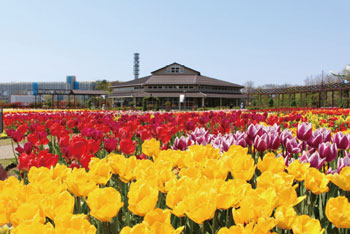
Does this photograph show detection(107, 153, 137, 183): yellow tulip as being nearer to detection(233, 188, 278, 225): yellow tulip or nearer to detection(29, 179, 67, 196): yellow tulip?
detection(29, 179, 67, 196): yellow tulip

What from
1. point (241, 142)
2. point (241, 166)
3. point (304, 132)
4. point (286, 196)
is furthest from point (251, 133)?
point (286, 196)

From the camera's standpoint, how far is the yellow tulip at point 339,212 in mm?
1280

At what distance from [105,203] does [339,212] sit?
92 cm

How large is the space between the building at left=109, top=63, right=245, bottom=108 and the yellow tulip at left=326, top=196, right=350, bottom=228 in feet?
170

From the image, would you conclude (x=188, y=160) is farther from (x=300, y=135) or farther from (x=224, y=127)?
(x=224, y=127)

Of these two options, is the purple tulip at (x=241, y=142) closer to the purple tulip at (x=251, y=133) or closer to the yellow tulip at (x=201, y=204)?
the purple tulip at (x=251, y=133)

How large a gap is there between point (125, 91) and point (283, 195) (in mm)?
62569

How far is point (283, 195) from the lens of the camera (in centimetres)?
145

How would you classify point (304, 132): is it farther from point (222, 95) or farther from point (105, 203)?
point (222, 95)

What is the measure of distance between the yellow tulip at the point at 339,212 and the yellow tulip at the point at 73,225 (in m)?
0.89

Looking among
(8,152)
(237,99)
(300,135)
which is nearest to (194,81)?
(237,99)

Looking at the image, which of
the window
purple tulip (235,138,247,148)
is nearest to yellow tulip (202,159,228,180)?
purple tulip (235,138,247,148)

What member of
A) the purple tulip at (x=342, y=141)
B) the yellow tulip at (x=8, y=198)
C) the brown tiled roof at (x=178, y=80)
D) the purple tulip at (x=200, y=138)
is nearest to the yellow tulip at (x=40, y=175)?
the yellow tulip at (x=8, y=198)

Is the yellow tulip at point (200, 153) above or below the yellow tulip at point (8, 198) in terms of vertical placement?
above
